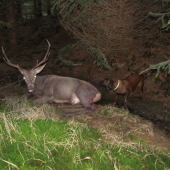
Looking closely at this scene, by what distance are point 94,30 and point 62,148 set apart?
14.5ft

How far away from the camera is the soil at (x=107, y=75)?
7.28 m

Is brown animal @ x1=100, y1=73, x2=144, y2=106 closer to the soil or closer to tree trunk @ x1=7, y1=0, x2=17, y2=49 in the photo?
the soil

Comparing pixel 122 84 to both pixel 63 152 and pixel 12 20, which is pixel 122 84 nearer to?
pixel 63 152

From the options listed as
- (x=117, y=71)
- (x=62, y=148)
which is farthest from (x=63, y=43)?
(x=62, y=148)

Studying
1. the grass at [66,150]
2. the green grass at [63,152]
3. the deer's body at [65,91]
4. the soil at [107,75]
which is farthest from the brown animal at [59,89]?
the green grass at [63,152]

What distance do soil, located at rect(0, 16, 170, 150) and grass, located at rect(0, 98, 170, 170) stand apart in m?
1.19

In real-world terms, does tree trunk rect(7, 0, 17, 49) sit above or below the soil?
above

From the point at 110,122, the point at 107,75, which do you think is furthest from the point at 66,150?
the point at 107,75

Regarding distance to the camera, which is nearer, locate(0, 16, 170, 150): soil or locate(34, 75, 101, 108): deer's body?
locate(34, 75, 101, 108): deer's body

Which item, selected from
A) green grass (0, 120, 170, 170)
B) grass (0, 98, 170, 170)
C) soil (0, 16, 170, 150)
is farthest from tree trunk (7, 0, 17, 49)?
green grass (0, 120, 170, 170)

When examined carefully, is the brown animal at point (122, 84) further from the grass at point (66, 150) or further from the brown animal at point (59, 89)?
the grass at point (66, 150)

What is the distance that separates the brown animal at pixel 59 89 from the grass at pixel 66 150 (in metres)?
1.71

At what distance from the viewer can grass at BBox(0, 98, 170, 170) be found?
3.76 meters

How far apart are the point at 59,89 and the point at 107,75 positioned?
293cm
